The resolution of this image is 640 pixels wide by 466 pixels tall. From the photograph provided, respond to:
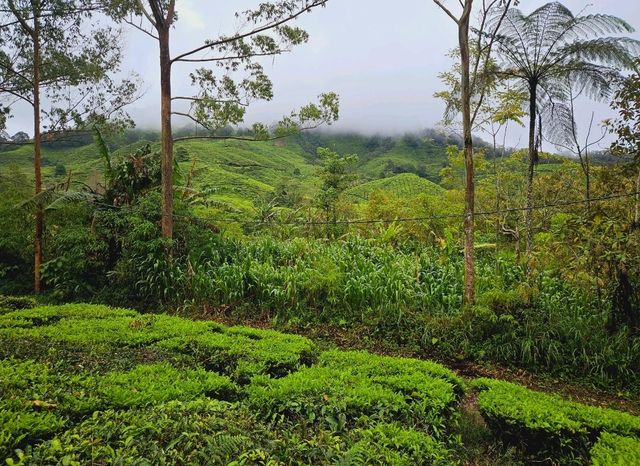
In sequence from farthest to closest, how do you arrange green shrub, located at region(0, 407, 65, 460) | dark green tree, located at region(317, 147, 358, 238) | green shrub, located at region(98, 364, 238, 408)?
dark green tree, located at region(317, 147, 358, 238) → green shrub, located at region(98, 364, 238, 408) → green shrub, located at region(0, 407, 65, 460)

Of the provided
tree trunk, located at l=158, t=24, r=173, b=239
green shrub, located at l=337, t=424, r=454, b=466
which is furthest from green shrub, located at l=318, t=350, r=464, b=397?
tree trunk, located at l=158, t=24, r=173, b=239

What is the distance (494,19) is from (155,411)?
27.4ft

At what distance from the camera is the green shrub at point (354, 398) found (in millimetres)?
3547

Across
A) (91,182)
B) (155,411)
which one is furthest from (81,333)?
(91,182)

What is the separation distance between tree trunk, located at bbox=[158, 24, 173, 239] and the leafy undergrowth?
3803mm

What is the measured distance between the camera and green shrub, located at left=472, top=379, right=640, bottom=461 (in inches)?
143

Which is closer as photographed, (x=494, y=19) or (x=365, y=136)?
(x=494, y=19)

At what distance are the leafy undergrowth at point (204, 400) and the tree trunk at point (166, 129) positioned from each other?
380 centimetres

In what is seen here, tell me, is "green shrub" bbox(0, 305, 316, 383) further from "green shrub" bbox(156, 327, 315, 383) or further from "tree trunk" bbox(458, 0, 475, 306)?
"tree trunk" bbox(458, 0, 475, 306)

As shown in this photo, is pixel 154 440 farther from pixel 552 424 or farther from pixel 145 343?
pixel 552 424

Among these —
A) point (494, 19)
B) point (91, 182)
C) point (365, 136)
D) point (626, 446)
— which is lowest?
point (626, 446)

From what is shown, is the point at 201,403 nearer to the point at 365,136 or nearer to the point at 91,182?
the point at 91,182

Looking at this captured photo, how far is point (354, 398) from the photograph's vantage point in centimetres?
371

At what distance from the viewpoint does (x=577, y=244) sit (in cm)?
664
